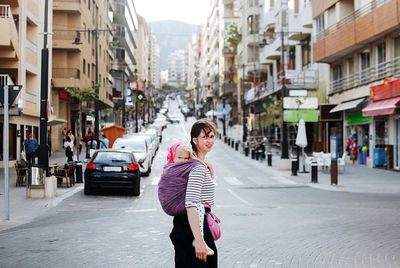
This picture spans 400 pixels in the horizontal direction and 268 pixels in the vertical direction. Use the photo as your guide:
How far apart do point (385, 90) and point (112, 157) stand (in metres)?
15.8

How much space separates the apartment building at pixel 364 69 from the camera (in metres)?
26.4

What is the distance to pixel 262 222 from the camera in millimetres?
10820

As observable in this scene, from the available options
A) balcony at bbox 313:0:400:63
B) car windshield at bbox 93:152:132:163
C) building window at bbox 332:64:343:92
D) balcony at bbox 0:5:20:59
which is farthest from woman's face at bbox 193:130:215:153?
building window at bbox 332:64:343:92

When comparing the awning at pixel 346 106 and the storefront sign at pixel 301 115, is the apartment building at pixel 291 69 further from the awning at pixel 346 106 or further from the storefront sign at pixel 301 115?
the awning at pixel 346 106

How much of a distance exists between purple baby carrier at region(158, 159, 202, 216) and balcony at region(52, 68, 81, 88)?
36294 mm

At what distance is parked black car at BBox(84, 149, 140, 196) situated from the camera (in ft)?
52.2

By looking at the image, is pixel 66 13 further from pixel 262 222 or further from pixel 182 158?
pixel 182 158

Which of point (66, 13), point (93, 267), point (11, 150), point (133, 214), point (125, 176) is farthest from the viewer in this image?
point (66, 13)

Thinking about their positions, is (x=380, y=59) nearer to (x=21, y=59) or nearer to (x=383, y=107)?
(x=383, y=107)

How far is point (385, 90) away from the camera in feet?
86.4

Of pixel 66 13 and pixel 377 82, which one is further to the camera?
pixel 66 13

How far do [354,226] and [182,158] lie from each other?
23.3ft

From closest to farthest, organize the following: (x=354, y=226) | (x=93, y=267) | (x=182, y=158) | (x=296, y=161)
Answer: (x=182, y=158) < (x=93, y=267) < (x=354, y=226) < (x=296, y=161)

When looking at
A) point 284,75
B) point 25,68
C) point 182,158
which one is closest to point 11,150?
point 25,68
